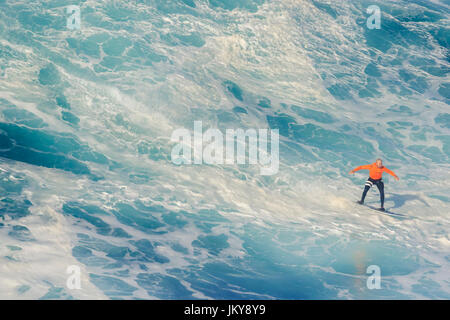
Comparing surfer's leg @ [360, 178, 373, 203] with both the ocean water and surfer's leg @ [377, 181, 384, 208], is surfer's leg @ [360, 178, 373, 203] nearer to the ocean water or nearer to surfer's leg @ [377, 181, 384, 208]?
surfer's leg @ [377, 181, 384, 208]

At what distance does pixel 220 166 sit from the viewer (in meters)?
18.7

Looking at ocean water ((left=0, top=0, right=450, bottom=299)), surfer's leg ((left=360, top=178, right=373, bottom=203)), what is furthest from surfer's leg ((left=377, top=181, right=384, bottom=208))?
ocean water ((left=0, top=0, right=450, bottom=299))

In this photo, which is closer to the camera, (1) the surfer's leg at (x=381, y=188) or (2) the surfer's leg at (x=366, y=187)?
(1) the surfer's leg at (x=381, y=188)

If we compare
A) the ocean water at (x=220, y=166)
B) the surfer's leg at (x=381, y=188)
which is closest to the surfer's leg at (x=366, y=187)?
the surfer's leg at (x=381, y=188)

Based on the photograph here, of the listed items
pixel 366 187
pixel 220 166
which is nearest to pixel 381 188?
pixel 366 187

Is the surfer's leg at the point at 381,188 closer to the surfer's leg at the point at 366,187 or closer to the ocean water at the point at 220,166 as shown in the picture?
the surfer's leg at the point at 366,187

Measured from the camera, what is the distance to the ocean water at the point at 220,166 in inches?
494

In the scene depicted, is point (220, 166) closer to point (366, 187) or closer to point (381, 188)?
point (366, 187)

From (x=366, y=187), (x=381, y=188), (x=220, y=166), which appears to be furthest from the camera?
(x=220, y=166)

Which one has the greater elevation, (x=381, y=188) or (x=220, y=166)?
(x=220, y=166)

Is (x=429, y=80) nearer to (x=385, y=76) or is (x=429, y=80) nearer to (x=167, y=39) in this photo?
(x=385, y=76)

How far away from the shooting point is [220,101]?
74.5 feet

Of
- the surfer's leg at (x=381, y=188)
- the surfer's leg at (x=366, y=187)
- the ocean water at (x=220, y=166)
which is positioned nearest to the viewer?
the ocean water at (x=220, y=166)

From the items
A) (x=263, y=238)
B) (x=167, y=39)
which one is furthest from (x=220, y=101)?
(x=263, y=238)
